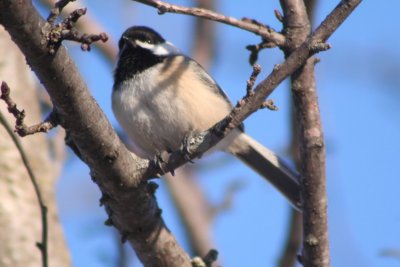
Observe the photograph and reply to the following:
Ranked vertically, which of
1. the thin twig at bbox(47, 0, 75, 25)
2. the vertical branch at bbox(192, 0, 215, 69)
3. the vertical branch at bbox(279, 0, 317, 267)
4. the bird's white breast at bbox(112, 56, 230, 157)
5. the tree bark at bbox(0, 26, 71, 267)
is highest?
the vertical branch at bbox(192, 0, 215, 69)

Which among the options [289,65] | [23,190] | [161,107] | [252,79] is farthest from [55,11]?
[161,107]

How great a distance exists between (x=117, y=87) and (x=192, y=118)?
0.47 meters

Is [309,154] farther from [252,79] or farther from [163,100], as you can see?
[163,100]

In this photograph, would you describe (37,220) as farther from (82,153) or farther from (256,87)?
(256,87)

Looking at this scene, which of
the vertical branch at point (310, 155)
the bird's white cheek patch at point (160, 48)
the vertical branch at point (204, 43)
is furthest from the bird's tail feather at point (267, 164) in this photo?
the vertical branch at point (204, 43)

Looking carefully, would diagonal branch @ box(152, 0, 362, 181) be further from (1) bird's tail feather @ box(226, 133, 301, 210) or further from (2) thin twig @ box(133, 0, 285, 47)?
(1) bird's tail feather @ box(226, 133, 301, 210)

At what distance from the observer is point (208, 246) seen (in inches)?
202

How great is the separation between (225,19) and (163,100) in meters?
1.12

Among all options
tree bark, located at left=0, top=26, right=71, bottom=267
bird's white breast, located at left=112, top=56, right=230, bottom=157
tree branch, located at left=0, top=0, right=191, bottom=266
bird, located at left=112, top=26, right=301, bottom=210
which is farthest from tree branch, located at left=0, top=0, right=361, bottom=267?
bird's white breast, located at left=112, top=56, right=230, bottom=157

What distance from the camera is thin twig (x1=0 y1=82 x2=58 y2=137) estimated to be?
6.77ft

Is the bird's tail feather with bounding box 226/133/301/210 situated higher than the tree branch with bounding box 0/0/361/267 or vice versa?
the bird's tail feather with bounding box 226/133/301/210

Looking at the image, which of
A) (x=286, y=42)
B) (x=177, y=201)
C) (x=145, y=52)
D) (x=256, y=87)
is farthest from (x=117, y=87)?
(x=177, y=201)

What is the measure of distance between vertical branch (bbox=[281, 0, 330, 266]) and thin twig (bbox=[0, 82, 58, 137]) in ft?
3.12

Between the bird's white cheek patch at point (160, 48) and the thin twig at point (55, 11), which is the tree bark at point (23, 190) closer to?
the bird's white cheek patch at point (160, 48)
